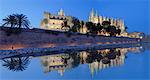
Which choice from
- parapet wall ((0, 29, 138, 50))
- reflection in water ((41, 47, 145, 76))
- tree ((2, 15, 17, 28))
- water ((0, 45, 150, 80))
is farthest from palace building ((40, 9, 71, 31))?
water ((0, 45, 150, 80))

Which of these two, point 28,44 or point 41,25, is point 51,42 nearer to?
point 28,44

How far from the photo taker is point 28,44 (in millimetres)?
40469

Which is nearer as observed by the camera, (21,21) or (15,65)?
(15,65)

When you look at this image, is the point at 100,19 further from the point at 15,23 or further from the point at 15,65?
the point at 15,65

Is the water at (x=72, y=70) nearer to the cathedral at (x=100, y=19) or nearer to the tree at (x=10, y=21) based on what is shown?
the tree at (x=10, y=21)

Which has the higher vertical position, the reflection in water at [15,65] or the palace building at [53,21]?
the palace building at [53,21]

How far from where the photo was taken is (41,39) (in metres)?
43.8

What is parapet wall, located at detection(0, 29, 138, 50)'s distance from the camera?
1487 inches

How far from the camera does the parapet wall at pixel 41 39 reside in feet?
124

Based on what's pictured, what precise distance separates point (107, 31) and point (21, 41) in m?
41.6

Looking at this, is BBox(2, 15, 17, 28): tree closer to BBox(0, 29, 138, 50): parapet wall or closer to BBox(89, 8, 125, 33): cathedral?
BBox(0, 29, 138, 50): parapet wall

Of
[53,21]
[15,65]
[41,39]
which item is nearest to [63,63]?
[15,65]

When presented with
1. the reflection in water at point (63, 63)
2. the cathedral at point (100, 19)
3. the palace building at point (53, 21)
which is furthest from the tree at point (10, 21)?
the cathedral at point (100, 19)

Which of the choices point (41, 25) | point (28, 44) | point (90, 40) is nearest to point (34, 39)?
point (28, 44)
